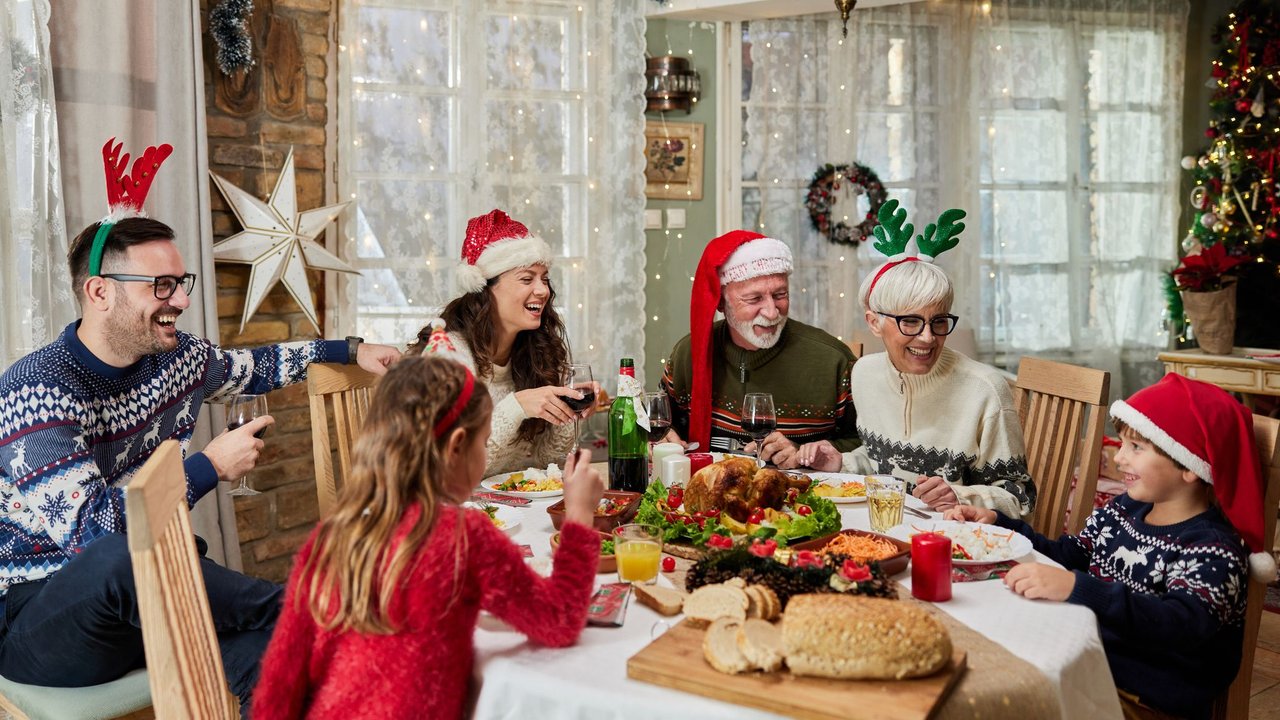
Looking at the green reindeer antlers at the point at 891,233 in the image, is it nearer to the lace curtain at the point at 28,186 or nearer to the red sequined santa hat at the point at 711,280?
the red sequined santa hat at the point at 711,280

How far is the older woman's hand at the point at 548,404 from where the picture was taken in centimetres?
264

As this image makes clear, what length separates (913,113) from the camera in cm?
602

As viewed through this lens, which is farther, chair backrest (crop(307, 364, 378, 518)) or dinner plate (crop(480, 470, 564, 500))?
chair backrest (crop(307, 364, 378, 518))

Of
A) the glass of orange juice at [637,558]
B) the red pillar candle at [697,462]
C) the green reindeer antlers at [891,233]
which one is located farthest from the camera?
the green reindeer antlers at [891,233]

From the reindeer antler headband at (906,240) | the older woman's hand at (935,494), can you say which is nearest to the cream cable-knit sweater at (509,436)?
the reindeer antler headband at (906,240)

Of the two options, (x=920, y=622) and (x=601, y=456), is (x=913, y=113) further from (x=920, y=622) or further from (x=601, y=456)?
(x=920, y=622)

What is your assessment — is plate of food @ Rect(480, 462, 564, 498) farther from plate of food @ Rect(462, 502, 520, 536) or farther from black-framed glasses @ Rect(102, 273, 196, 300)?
black-framed glasses @ Rect(102, 273, 196, 300)

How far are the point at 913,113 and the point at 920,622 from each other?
511 centimetres

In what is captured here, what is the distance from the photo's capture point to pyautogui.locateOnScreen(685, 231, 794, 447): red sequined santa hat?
127 inches

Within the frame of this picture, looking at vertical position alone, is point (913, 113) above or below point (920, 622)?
above

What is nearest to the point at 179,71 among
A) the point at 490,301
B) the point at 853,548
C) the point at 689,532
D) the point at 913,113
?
the point at 490,301

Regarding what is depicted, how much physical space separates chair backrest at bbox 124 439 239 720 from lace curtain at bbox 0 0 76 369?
1654 mm

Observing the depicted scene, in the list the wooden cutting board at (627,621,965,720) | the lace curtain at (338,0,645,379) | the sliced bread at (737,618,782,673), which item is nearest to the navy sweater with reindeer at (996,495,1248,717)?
the wooden cutting board at (627,621,965,720)

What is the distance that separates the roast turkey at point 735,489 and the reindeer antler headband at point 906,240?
0.94 m
